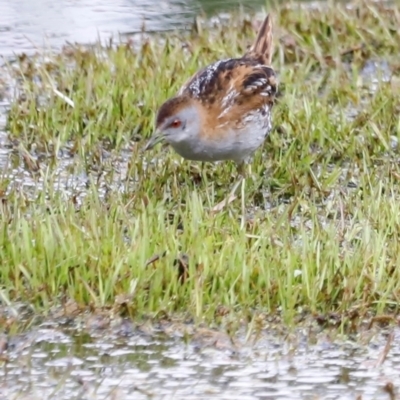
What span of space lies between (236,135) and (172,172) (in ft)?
1.55

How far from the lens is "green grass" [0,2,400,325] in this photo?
5.78 meters

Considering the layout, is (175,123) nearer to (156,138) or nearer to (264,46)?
(156,138)

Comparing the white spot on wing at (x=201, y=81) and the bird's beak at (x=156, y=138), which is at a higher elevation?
the white spot on wing at (x=201, y=81)

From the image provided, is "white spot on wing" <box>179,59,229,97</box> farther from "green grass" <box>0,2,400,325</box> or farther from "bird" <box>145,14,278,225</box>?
"green grass" <box>0,2,400,325</box>

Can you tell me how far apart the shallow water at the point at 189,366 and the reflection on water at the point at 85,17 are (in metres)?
5.06

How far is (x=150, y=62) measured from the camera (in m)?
9.25

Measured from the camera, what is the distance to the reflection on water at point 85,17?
1044 centimetres

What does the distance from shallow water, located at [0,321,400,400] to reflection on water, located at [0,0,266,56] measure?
16.6ft

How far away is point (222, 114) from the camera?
7629mm

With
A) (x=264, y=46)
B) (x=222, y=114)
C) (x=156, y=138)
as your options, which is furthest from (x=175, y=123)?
(x=264, y=46)

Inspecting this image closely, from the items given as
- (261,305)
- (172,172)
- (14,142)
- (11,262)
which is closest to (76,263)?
(11,262)

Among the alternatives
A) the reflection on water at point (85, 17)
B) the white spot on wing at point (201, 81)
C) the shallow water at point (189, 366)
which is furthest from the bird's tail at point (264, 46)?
the shallow water at point (189, 366)

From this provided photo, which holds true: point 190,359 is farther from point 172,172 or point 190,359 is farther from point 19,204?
point 172,172

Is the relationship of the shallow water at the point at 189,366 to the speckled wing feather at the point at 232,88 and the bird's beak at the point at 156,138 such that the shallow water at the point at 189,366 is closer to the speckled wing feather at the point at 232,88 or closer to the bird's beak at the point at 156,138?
the bird's beak at the point at 156,138
